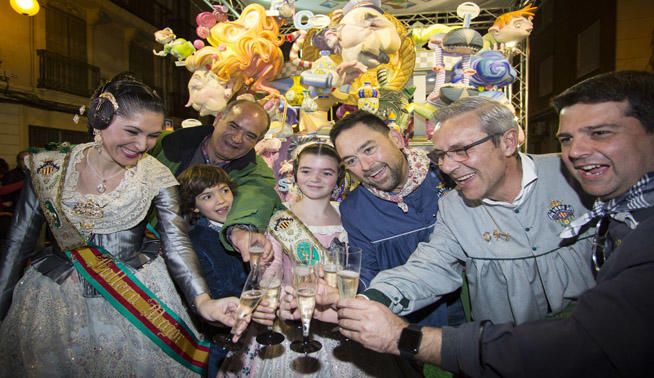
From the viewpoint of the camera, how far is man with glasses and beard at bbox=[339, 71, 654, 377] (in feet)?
3.75

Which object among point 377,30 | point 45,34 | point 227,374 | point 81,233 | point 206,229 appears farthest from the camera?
point 45,34

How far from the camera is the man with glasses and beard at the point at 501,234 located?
1924mm

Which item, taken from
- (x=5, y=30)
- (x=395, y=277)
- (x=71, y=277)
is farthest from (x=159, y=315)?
(x=5, y=30)

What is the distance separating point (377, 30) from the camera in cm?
476

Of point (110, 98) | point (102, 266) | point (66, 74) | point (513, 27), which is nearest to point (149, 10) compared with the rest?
point (66, 74)

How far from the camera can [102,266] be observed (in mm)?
1911

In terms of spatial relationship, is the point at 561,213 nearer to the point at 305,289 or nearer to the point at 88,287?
the point at 305,289

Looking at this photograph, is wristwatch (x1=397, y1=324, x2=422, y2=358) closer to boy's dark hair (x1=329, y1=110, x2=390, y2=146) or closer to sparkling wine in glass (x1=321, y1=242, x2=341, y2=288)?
sparkling wine in glass (x1=321, y1=242, x2=341, y2=288)

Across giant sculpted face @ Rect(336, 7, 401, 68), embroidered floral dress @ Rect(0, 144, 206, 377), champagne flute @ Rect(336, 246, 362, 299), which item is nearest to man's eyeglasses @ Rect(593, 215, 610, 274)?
champagne flute @ Rect(336, 246, 362, 299)

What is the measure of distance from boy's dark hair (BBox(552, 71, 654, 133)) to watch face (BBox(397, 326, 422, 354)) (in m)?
1.15

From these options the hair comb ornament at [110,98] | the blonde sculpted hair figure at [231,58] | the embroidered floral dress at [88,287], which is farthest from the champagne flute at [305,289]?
the blonde sculpted hair figure at [231,58]

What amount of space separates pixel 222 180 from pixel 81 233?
1.00 metres

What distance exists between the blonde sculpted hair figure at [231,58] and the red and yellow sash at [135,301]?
145 inches

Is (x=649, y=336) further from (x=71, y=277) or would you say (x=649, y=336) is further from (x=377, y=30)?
(x=377, y=30)
